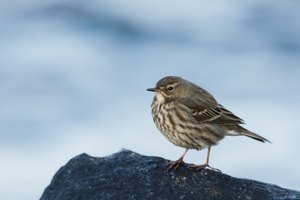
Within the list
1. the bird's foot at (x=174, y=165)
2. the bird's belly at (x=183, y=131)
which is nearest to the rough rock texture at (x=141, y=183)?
the bird's foot at (x=174, y=165)

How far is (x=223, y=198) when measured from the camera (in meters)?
7.95

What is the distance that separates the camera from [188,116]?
9.85 meters

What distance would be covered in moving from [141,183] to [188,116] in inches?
82.9

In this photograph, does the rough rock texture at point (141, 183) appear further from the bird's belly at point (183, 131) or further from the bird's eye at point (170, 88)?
the bird's eye at point (170, 88)

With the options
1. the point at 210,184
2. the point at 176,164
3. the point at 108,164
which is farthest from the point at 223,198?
the point at 108,164

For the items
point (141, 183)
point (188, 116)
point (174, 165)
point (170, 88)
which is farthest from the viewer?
point (170, 88)

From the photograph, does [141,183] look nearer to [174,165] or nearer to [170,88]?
[174,165]

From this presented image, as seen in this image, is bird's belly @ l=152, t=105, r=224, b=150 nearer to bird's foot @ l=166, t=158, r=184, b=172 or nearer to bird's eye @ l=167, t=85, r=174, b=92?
bird's eye @ l=167, t=85, r=174, b=92

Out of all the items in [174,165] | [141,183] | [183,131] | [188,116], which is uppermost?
[188,116]

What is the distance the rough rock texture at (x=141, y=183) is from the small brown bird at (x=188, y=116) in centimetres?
100

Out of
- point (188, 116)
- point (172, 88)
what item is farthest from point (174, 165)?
point (172, 88)

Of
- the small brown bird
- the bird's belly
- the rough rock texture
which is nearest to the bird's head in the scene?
the small brown bird

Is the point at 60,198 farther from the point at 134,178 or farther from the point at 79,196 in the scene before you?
the point at 134,178

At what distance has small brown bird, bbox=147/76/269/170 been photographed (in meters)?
9.58
